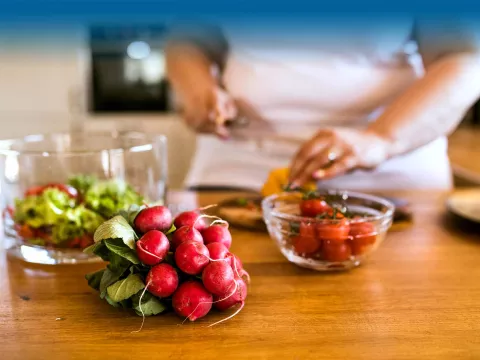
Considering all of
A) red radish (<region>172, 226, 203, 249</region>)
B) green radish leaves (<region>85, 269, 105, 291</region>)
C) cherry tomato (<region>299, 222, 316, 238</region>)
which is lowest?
green radish leaves (<region>85, 269, 105, 291</region>)

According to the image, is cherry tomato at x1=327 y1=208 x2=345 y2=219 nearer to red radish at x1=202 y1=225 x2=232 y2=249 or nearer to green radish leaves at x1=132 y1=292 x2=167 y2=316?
red radish at x1=202 y1=225 x2=232 y2=249

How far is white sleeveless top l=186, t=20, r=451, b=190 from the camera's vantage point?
1.34 meters

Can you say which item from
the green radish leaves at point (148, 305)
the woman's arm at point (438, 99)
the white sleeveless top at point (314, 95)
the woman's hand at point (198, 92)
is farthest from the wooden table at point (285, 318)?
the white sleeveless top at point (314, 95)

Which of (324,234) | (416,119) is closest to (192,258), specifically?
(324,234)

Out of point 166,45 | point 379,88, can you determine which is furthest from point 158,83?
point 379,88

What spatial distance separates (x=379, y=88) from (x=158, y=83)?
1868mm

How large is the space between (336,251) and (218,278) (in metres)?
0.22

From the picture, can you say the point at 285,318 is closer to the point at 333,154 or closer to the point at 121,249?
the point at 121,249

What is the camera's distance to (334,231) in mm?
741

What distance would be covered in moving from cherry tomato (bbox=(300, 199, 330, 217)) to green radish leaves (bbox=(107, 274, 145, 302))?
30 centimetres

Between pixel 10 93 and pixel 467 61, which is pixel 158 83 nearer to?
pixel 10 93

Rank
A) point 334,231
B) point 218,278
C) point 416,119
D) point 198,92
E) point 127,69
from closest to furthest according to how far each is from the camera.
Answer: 1. point 218,278
2. point 334,231
3. point 416,119
4. point 198,92
5. point 127,69

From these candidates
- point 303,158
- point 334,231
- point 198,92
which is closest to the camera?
point 334,231

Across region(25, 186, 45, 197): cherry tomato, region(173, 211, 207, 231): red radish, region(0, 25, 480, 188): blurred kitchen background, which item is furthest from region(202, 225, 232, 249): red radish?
region(0, 25, 480, 188): blurred kitchen background
